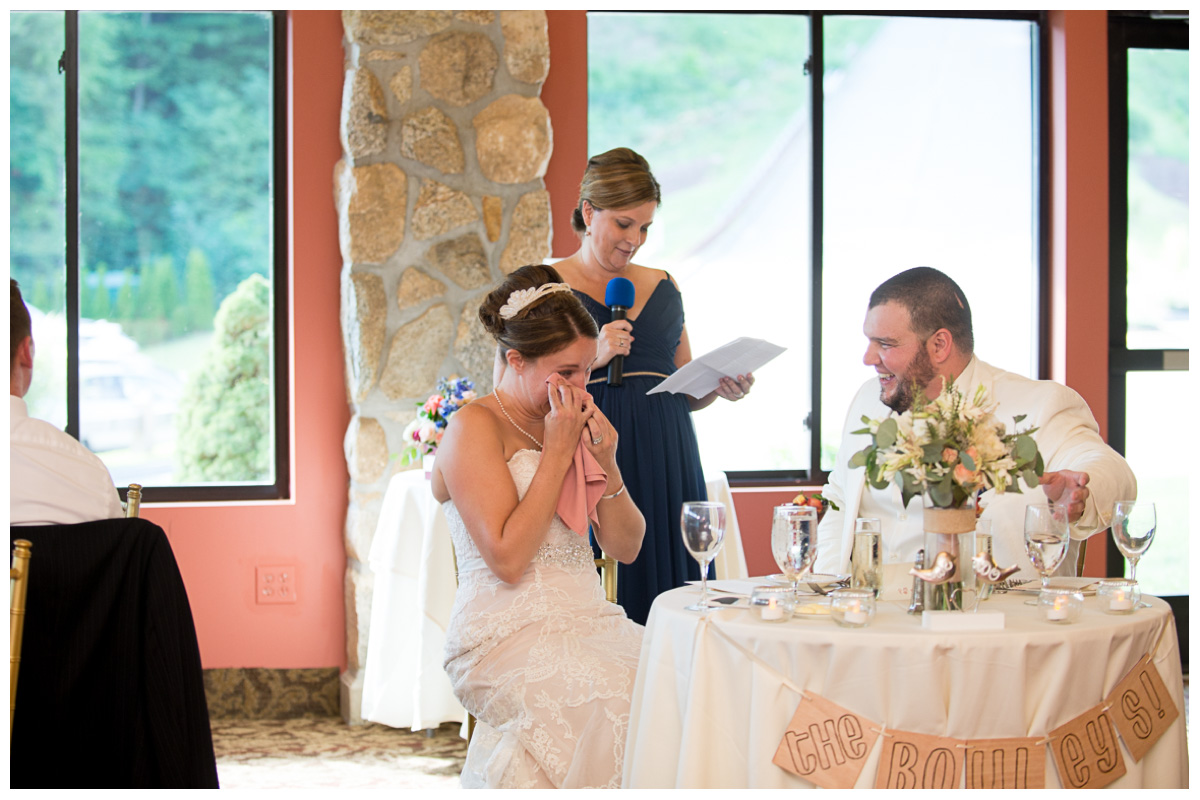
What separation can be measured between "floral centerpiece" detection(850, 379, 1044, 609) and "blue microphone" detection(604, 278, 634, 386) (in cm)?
124

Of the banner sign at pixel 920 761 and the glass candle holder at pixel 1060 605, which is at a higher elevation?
the glass candle holder at pixel 1060 605

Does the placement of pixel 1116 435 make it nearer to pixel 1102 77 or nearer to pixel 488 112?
pixel 1102 77

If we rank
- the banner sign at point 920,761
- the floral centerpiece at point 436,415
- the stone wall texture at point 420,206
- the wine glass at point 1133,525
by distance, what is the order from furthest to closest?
the stone wall texture at point 420,206 < the floral centerpiece at point 436,415 < the wine glass at point 1133,525 < the banner sign at point 920,761

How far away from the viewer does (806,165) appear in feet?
14.5

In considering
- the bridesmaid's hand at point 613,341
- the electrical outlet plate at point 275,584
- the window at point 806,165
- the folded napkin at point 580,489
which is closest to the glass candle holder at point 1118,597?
the folded napkin at point 580,489

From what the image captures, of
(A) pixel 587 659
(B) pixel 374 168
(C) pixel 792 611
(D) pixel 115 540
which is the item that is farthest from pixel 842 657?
(B) pixel 374 168

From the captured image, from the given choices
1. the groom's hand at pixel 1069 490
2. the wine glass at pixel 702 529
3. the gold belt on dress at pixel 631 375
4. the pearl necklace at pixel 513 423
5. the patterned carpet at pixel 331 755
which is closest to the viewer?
the wine glass at pixel 702 529

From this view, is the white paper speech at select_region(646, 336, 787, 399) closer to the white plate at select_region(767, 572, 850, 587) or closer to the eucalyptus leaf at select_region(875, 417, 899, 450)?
the white plate at select_region(767, 572, 850, 587)

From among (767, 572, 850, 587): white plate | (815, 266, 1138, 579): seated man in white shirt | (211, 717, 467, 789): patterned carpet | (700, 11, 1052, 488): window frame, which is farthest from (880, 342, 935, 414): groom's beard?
(700, 11, 1052, 488): window frame

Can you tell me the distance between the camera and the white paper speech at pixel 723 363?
269cm

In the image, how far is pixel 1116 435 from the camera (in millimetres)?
4504

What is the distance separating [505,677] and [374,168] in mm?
2307

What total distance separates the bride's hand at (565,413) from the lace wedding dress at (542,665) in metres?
0.10

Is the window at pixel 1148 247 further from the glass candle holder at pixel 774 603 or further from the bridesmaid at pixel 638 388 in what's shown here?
the glass candle holder at pixel 774 603
